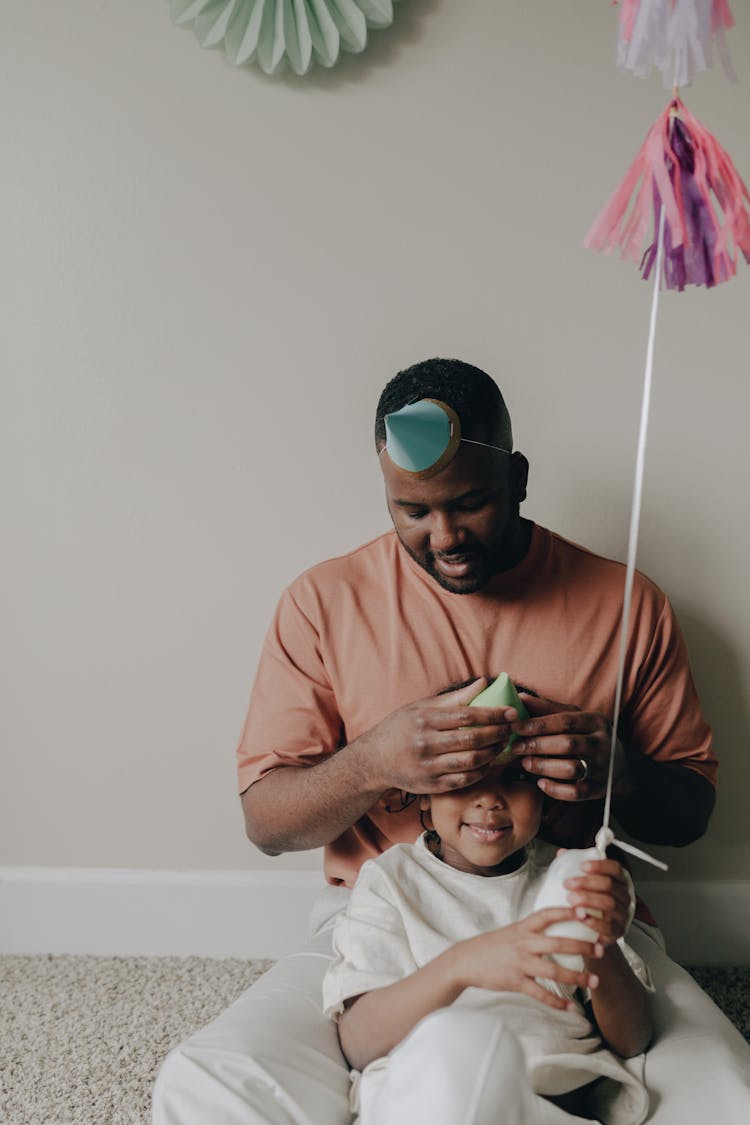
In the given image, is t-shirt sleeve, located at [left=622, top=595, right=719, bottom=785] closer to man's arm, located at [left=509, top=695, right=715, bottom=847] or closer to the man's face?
man's arm, located at [left=509, top=695, right=715, bottom=847]

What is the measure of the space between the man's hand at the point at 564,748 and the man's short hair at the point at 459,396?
343mm

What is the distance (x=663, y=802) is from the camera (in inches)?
53.7

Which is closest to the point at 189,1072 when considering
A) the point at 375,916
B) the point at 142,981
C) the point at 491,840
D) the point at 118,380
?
the point at 375,916

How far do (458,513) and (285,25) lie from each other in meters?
0.85

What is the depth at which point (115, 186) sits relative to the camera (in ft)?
5.48

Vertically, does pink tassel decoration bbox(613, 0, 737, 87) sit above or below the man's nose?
above

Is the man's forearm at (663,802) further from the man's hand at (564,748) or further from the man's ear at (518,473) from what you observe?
the man's ear at (518,473)

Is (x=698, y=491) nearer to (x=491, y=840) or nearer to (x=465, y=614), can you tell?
(x=465, y=614)

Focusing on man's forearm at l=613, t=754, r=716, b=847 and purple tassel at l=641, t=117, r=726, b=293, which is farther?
man's forearm at l=613, t=754, r=716, b=847

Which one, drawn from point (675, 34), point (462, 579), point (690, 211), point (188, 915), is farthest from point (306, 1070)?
point (675, 34)

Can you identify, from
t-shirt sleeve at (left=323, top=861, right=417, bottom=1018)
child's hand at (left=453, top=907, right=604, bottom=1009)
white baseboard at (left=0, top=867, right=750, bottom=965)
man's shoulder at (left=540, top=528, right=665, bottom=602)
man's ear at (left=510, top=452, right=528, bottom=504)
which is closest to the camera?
child's hand at (left=453, top=907, right=604, bottom=1009)

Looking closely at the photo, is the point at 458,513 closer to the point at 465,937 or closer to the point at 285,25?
the point at 465,937

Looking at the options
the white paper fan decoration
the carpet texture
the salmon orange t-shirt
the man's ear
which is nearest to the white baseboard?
the carpet texture

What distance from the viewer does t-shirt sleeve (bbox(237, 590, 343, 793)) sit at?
4.66 ft
